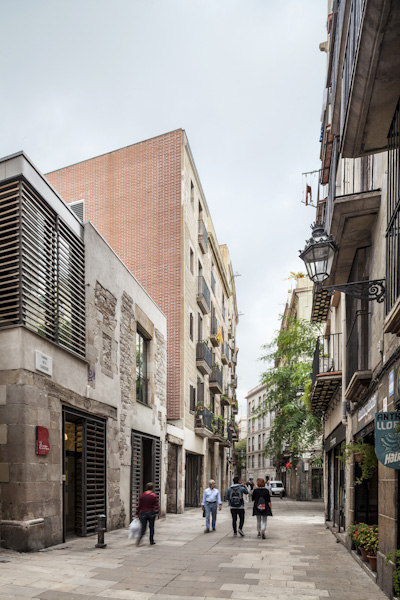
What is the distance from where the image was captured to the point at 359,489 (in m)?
11.3

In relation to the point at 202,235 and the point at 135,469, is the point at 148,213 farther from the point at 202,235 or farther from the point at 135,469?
the point at 135,469

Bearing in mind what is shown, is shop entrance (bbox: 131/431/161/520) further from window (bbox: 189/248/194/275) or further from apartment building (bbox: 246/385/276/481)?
apartment building (bbox: 246/385/276/481)

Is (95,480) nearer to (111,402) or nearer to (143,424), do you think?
(111,402)

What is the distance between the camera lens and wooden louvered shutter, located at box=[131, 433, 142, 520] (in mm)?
16234

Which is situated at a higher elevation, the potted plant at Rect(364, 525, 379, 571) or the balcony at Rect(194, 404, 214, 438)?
the potted plant at Rect(364, 525, 379, 571)

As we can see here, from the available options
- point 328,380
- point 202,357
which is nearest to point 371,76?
point 328,380

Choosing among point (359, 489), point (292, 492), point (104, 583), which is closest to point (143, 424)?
point (359, 489)

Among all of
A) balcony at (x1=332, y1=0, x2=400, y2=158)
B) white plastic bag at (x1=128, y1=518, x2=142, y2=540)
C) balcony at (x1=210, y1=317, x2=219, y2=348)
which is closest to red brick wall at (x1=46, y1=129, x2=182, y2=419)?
balcony at (x1=210, y1=317, x2=219, y2=348)

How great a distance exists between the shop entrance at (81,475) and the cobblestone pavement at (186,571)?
0.65m

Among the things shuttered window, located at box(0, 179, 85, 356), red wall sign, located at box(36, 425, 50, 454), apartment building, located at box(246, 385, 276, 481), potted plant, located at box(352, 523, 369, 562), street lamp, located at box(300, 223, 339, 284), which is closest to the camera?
street lamp, located at box(300, 223, 339, 284)

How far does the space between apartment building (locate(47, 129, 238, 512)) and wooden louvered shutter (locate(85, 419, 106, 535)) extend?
24.3 ft

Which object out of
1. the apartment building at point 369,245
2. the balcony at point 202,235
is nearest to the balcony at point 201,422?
the balcony at point 202,235

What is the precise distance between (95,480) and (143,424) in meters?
4.56

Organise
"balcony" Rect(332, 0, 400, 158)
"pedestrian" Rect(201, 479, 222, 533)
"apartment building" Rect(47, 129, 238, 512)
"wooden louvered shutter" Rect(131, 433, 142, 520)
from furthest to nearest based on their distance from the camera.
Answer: "apartment building" Rect(47, 129, 238, 512)
"wooden louvered shutter" Rect(131, 433, 142, 520)
"pedestrian" Rect(201, 479, 222, 533)
"balcony" Rect(332, 0, 400, 158)
